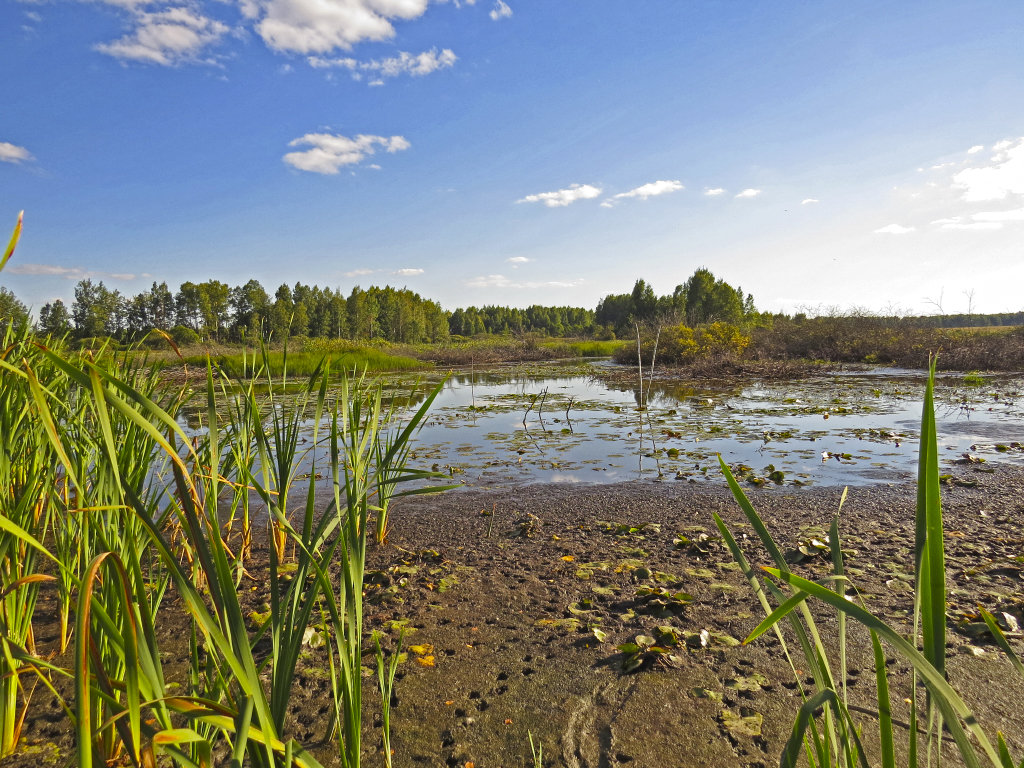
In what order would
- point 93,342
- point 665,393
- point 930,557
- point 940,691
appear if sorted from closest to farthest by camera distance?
point 940,691
point 930,557
point 93,342
point 665,393

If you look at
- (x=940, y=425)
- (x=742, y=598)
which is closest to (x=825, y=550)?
(x=742, y=598)

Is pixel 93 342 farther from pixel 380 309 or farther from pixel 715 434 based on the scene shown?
pixel 380 309

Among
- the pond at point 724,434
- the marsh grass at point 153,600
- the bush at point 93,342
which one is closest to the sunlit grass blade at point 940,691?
the marsh grass at point 153,600

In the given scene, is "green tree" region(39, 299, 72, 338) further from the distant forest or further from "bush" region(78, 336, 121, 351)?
the distant forest

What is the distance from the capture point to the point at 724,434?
8180 millimetres

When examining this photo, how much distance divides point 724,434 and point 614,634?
20.4ft

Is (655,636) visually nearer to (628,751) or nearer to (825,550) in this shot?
(628,751)

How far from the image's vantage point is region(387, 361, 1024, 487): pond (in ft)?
19.7

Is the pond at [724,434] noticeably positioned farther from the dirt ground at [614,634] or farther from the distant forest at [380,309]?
the distant forest at [380,309]

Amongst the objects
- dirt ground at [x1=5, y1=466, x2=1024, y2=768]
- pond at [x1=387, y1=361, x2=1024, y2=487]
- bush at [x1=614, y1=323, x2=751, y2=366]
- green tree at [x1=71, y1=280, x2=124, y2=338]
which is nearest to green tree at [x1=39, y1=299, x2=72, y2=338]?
green tree at [x1=71, y1=280, x2=124, y2=338]

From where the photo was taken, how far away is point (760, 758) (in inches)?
70.1

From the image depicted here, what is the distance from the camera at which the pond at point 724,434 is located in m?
6.02

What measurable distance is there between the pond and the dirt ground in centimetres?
149

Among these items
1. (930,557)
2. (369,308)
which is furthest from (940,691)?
(369,308)
